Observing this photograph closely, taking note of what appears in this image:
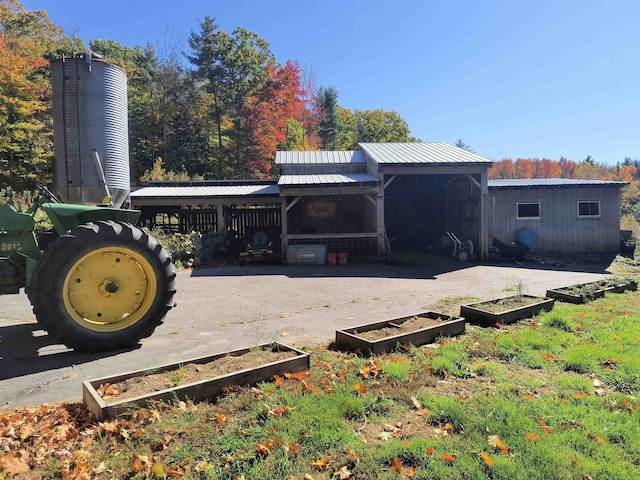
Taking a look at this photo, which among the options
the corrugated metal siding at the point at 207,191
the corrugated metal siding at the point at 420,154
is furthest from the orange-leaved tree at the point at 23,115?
the corrugated metal siding at the point at 420,154

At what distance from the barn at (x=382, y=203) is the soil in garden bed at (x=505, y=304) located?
8.22m

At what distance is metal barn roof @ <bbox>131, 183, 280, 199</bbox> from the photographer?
1614 centimetres

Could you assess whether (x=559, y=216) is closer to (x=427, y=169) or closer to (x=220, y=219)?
(x=427, y=169)

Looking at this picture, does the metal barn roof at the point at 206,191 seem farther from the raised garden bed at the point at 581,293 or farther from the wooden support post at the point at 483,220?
the raised garden bed at the point at 581,293

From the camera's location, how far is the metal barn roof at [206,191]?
16.1 m

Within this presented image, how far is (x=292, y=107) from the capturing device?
36.0m

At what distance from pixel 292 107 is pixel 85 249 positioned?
3382cm

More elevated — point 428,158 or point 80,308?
point 428,158

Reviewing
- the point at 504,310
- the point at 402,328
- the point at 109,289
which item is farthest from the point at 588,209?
the point at 109,289

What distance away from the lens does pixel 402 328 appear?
5.14 meters

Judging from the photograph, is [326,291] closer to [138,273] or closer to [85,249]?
[138,273]

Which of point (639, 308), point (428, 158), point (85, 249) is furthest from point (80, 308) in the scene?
point (428, 158)

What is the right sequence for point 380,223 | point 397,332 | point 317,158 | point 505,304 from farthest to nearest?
point 317,158, point 380,223, point 505,304, point 397,332

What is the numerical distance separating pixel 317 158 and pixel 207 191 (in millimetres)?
5693
